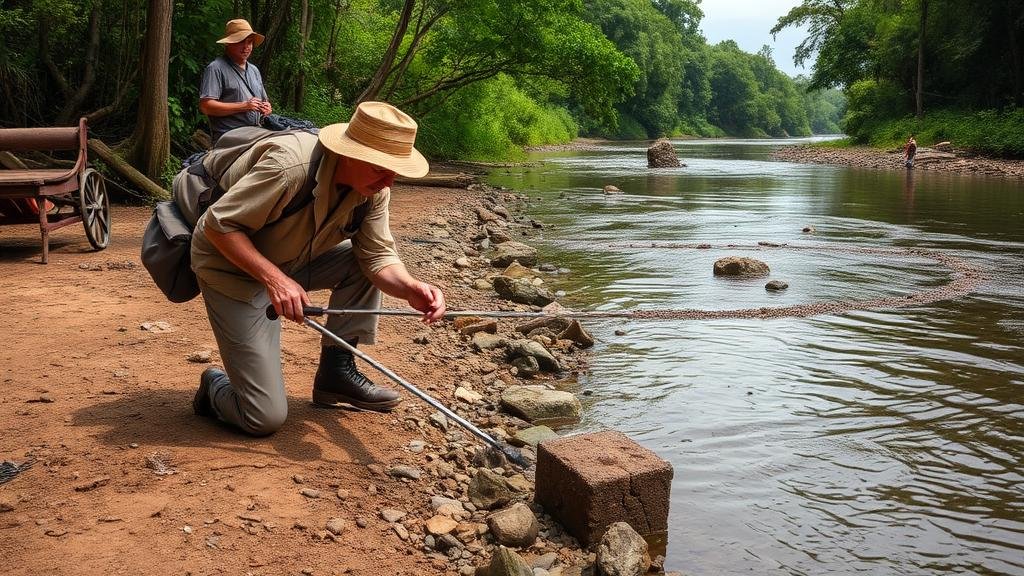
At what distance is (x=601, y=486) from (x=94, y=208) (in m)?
6.19

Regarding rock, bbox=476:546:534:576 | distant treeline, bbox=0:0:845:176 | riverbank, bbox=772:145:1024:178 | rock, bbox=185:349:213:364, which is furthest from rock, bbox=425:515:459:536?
riverbank, bbox=772:145:1024:178

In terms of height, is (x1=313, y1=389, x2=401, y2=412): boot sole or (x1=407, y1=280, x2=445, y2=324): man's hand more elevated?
(x1=407, y1=280, x2=445, y2=324): man's hand

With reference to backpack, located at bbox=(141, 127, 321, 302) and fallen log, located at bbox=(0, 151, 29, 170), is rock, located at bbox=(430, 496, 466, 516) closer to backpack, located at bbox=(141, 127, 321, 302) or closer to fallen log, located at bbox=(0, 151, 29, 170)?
backpack, located at bbox=(141, 127, 321, 302)

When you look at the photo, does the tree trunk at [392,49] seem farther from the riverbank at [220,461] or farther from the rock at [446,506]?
the rock at [446,506]

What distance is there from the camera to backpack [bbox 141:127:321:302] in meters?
3.73

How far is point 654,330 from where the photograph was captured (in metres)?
7.05

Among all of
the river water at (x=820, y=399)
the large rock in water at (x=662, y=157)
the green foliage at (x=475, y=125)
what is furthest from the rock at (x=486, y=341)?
the large rock in water at (x=662, y=157)

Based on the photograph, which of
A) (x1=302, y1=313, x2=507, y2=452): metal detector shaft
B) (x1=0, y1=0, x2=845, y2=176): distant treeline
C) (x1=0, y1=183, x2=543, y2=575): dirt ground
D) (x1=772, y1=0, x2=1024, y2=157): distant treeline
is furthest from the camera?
(x1=772, y1=0, x2=1024, y2=157): distant treeline

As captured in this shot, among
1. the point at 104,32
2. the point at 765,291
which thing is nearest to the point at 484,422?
the point at 765,291

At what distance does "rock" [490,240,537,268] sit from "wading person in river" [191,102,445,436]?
5.36m

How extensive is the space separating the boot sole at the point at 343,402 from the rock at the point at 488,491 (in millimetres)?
711

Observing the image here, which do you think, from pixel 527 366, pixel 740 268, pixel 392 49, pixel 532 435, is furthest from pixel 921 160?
pixel 532 435

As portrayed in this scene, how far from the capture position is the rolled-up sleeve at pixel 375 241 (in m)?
3.81

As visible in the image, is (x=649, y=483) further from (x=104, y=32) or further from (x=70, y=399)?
(x=104, y=32)
